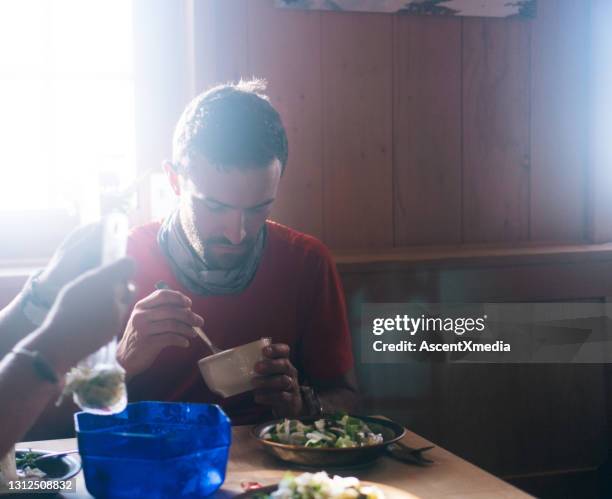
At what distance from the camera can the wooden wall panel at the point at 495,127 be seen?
2.60 metres

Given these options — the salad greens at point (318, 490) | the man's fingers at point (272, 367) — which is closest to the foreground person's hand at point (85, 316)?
the salad greens at point (318, 490)

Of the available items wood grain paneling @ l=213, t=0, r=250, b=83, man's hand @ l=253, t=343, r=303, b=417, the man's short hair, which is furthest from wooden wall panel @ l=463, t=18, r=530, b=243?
man's hand @ l=253, t=343, r=303, b=417

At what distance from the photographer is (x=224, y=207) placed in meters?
1.78

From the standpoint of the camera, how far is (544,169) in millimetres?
2691

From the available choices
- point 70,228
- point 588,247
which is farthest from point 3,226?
point 588,247

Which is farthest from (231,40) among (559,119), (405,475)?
(405,475)

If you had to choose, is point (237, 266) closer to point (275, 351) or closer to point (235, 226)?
point (235, 226)

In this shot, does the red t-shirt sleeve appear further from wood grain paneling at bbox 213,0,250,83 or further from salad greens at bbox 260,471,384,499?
salad greens at bbox 260,471,384,499

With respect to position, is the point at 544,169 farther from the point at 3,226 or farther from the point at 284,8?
the point at 3,226

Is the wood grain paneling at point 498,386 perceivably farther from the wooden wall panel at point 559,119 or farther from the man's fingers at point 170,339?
the man's fingers at point 170,339

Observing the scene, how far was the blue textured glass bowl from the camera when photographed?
1158 millimetres

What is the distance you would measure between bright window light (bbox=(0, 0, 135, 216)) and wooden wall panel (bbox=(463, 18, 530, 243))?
39.0 inches

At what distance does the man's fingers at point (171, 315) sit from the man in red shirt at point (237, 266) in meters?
0.20

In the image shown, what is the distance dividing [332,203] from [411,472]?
1255 mm
